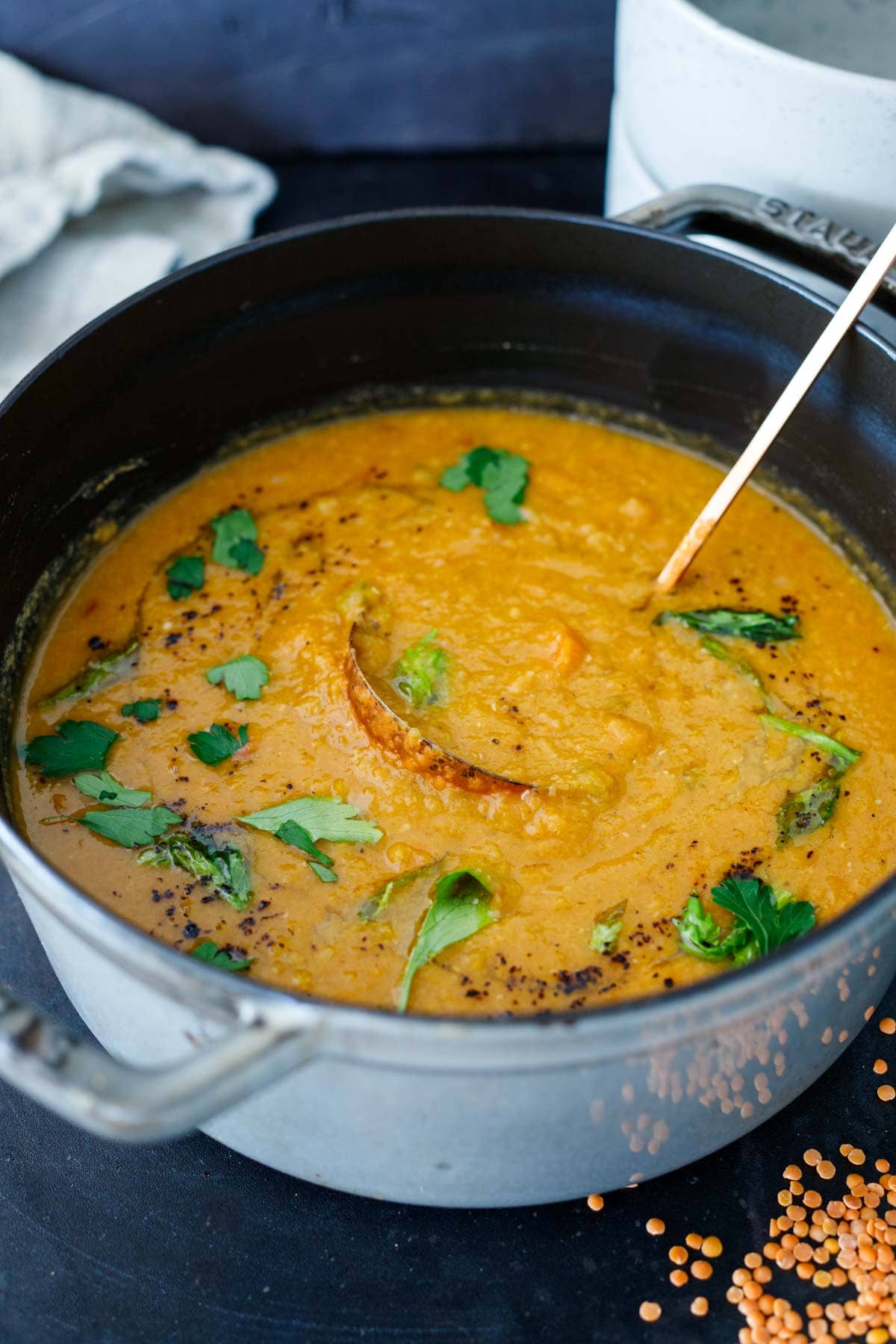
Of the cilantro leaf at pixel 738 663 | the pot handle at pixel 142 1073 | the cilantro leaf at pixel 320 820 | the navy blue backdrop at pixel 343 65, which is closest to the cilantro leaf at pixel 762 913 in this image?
the cilantro leaf at pixel 738 663

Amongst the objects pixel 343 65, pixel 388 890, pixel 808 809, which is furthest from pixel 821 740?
pixel 343 65

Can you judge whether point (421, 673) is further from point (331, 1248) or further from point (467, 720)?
point (331, 1248)

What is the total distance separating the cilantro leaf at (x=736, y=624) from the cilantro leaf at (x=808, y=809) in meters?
0.29

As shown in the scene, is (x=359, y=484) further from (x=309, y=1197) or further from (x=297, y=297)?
(x=309, y=1197)

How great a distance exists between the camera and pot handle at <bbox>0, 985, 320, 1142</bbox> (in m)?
1.30

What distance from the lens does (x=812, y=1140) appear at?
1.92m

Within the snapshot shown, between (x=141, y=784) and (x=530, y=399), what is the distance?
1147 millimetres

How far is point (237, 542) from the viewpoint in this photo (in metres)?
2.50

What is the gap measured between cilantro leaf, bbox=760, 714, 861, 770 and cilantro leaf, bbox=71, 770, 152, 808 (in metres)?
0.98

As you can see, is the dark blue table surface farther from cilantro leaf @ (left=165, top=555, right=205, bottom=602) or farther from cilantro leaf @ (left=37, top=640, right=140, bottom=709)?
cilantro leaf @ (left=165, top=555, right=205, bottom=602)

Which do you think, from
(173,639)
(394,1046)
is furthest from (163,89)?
(394,1046)

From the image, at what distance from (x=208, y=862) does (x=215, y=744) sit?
21 cm

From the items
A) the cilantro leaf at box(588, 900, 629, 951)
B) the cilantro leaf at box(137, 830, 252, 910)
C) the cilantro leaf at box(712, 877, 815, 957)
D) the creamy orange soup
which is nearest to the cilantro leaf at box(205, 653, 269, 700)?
the creamy orange soup

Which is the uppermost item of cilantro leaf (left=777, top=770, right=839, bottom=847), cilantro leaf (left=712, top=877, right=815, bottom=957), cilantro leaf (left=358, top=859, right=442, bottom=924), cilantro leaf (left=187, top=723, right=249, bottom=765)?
cilantro leaf (left=777, top=770, right=839, bottom=847)
